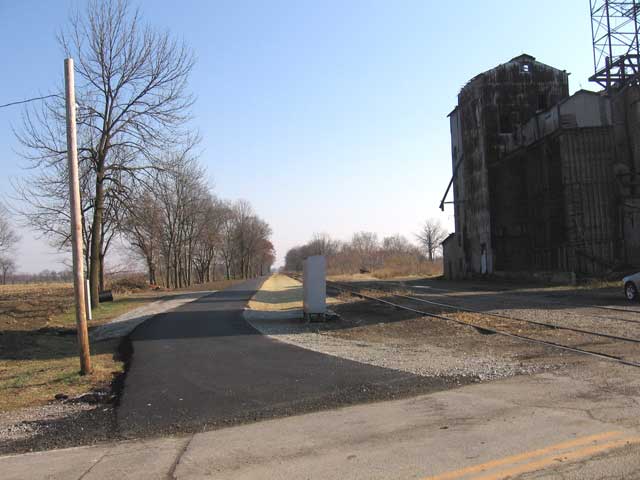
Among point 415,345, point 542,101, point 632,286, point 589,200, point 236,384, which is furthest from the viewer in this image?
point 542,101

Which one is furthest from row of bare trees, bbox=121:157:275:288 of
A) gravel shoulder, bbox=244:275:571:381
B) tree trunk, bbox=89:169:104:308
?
gravel shoulder, bbox=244:275:571:381

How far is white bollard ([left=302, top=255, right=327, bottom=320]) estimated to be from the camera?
17547 mm

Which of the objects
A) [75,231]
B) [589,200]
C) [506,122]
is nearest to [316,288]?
[75,231]

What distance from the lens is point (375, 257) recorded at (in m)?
137

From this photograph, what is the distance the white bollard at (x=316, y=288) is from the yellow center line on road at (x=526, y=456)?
12.6 metres

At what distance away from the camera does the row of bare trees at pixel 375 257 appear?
238 feet

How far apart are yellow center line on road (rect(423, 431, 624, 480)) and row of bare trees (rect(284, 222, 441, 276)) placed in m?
23.3

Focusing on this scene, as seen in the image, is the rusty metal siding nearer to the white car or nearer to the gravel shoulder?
the white car

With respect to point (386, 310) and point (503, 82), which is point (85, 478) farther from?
point (503, 82)

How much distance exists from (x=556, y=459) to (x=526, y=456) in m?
0.24

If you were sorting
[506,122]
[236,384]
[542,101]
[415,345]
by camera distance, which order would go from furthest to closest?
[506,122], [542,101], [415,345], [236,384]

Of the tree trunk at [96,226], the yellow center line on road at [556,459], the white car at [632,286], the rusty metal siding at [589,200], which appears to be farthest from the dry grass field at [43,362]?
the rusty metal siding at [589,200]

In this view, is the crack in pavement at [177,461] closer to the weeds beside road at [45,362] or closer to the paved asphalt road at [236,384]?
the paved asphalt road at [236,384]

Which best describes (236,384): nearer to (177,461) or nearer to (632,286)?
(177,461)
